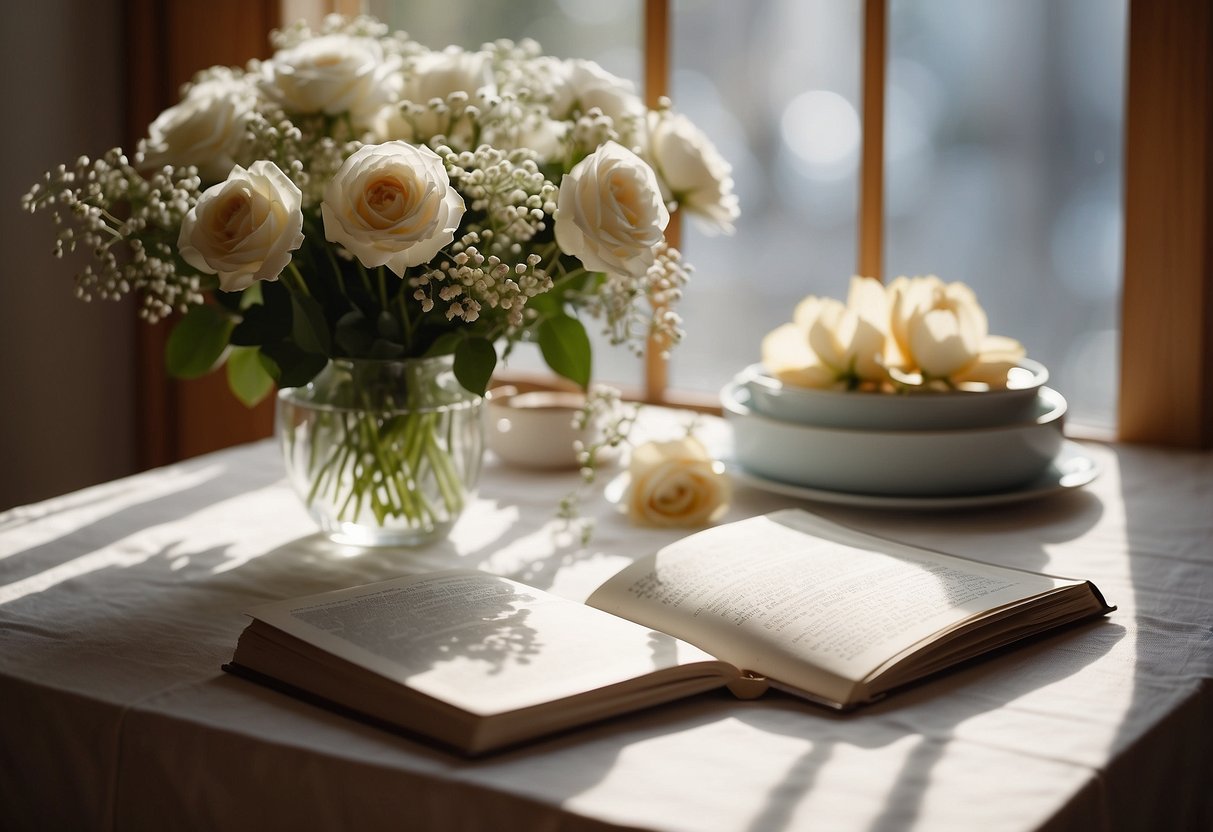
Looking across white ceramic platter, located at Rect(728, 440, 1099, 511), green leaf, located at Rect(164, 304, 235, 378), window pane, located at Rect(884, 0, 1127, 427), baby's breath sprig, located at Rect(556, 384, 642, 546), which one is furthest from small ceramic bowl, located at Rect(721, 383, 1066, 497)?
green leaf, located at Rect(164, 304, 235, 378)

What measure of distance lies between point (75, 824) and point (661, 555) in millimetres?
445

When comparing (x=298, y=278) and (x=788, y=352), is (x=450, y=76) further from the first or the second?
(x=788, y=352)

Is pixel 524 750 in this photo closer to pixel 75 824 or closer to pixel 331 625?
pixel 331 625

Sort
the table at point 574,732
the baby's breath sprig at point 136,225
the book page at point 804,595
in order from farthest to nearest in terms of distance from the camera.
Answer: the baby's breath sprig at point 136,225, the book page at point 804,595, the table at point 574,732

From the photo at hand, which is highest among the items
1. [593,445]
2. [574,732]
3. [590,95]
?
[590,95]

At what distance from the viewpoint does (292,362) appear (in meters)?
1.03

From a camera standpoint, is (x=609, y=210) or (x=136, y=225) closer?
(x=609, y=210)

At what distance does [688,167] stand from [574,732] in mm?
573

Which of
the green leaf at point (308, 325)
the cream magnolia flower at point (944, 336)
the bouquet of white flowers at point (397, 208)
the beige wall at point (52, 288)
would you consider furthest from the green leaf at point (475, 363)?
the beige wall at point (52, 288)

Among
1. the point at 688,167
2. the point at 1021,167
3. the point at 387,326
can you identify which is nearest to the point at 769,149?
the point at 1021,167

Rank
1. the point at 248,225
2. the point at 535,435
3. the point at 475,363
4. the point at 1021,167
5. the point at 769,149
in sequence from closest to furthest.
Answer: the point at 248,225
the point at 475,363
the point at 535,435
the point at 1021,167
the point at 769,149

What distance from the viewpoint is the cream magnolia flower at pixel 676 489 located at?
120 centimetres

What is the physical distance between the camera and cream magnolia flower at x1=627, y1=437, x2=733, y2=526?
3.92ft

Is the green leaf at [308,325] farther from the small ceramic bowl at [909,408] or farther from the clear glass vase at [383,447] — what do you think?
the small ceramic bowl at [909,408]
